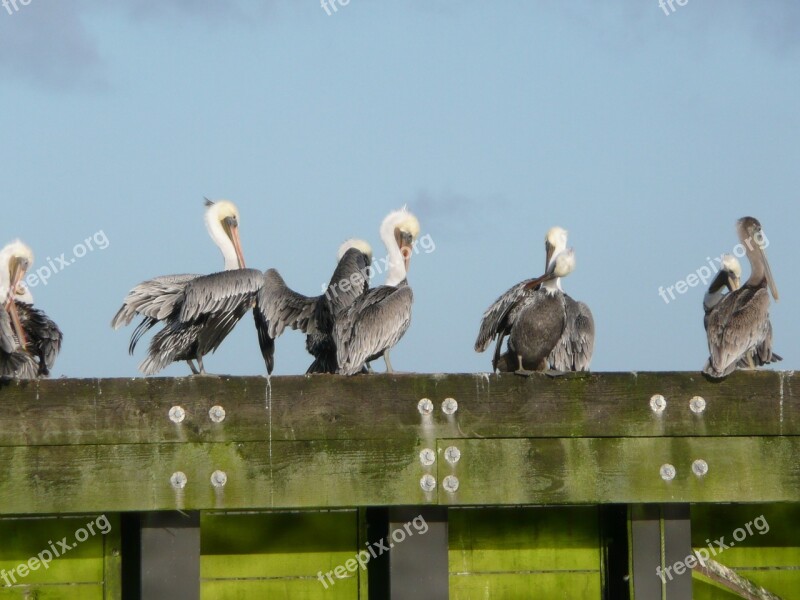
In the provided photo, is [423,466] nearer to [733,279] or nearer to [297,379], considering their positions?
[297,379]

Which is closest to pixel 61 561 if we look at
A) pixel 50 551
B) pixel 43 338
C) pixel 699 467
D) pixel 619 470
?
pixel 50 551

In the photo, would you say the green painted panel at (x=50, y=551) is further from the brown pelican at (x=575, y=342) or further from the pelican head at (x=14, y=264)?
the pelican head at (x=14, y=264)

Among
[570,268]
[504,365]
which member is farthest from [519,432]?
[504,365]

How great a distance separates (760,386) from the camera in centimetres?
557

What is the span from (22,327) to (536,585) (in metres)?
4.92

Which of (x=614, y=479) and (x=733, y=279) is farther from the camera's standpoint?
(x=733, y=279)

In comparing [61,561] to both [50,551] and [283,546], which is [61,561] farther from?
[283,546]

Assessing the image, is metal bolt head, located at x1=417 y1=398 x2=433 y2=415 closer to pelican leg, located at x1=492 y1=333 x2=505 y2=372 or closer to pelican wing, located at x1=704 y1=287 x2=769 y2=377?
pelican wing, located at x1=704 y1=287 x2=769 y2=377

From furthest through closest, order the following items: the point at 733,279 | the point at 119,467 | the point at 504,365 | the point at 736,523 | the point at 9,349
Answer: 1. the point at 733,279
2. the point at 504,365
3. the point at 9,349
4. the point at 736,523
5. the point at 119,467

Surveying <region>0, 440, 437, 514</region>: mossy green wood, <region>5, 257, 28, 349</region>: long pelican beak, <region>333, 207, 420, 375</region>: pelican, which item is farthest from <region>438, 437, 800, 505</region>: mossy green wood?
<region>5, 257, 28, 349</region>: long pelican beak

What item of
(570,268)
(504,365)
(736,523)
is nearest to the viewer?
(736,523)

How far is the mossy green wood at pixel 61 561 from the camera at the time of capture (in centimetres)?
574

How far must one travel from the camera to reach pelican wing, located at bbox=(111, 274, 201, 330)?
8.07m

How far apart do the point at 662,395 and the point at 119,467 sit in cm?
240
